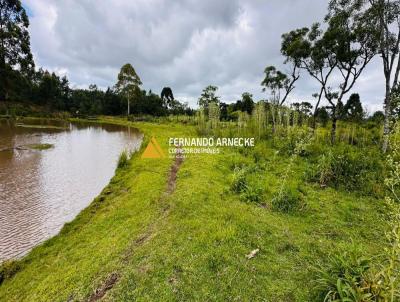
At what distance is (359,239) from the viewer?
4.64 meters

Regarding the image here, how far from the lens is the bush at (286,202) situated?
5746mm

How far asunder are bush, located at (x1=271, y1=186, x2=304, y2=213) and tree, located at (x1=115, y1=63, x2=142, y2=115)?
40.0 meters

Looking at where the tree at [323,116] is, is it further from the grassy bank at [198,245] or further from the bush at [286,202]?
the bush at [286,202]

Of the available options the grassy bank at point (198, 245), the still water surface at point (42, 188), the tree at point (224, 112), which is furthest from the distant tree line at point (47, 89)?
the grassy bank at point (198, 245)

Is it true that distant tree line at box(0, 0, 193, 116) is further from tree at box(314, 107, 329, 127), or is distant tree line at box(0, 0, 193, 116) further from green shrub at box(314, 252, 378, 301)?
green shrub at box(314, 252, 378, 301)

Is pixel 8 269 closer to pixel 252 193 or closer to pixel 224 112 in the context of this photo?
pixel 252 193

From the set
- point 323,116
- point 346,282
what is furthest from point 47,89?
point 346,282

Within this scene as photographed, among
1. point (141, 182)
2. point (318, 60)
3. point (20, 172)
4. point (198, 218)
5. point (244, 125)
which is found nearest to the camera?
point (198, 218)

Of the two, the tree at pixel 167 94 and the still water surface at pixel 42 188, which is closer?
the still water surface at pixel 42 188

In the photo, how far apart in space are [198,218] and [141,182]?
347 cm

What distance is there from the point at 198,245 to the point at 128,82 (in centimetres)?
4157

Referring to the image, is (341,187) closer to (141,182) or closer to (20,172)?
(141,182)

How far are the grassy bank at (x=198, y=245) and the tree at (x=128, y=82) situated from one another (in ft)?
123

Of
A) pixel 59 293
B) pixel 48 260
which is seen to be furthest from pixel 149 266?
pixel 48 260
